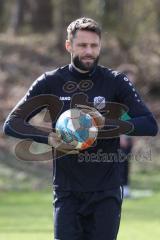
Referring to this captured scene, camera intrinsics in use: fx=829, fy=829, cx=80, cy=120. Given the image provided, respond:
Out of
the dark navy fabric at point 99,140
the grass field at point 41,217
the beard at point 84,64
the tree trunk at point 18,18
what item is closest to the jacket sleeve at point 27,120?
the dark navy fabric at point 99,140

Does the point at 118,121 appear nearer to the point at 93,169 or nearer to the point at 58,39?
the point at 93,169

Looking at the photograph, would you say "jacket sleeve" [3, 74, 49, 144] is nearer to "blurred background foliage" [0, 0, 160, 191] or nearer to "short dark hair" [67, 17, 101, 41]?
"short dark hair" [67, 17, 101, 41]

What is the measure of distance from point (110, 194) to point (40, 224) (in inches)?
265

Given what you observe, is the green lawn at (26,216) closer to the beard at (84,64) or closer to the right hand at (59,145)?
the right hand at (59,145)

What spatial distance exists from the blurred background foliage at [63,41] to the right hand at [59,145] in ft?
60.4

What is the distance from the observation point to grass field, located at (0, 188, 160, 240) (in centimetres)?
1112

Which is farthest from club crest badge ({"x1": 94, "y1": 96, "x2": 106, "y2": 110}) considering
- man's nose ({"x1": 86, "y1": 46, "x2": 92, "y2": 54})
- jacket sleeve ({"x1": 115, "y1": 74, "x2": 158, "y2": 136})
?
man's nose ({"x1": 86, "y1": 46, "x2": 92, "y2": 54})

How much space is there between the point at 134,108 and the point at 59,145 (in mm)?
621

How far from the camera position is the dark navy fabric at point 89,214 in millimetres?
5926

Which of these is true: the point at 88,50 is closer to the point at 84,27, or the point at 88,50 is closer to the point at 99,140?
the point at 84,27

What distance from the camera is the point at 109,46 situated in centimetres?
3225

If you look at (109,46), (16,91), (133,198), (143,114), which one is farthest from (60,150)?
(109,46)

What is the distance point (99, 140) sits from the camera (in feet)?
19.6

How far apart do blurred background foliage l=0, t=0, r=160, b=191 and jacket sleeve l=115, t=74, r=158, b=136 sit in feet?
59.9
